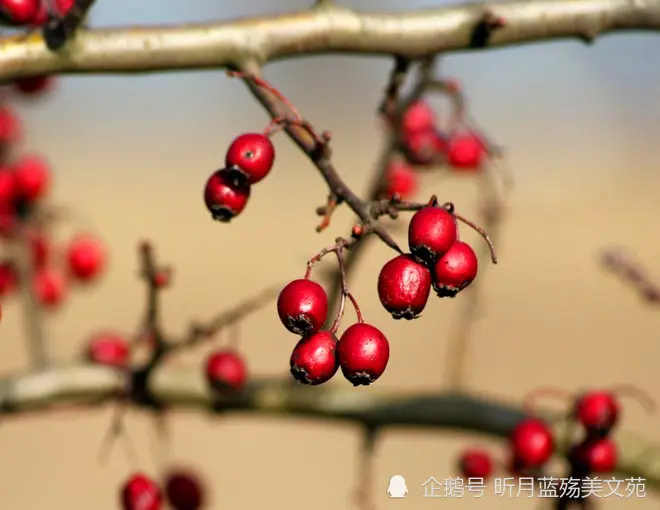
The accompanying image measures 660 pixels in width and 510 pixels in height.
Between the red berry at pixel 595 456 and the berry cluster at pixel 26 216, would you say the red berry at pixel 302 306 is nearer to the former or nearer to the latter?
the red berry at pixel 595 456

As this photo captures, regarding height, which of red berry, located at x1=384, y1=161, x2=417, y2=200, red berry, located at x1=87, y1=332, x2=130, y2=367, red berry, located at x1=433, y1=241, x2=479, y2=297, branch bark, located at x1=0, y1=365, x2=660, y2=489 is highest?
red berry, located at x1=384, y1=161, x2=417, y2=200

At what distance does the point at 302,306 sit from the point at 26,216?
7.26 feet

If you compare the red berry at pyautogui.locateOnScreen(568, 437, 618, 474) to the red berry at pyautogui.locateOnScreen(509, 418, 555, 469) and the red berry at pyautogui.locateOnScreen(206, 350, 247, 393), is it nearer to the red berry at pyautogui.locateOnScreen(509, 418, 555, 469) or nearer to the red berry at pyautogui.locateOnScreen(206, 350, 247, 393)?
the red berry at pyautogui.locateOnScreen(509, 418, 555, 469)

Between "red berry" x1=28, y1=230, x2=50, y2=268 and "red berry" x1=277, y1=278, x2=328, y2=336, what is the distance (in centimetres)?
222

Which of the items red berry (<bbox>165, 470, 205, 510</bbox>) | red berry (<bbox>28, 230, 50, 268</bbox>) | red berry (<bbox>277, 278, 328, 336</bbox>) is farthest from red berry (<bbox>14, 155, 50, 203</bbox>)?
red berry (<bbox>277, 278, 328, 336</bbox>)

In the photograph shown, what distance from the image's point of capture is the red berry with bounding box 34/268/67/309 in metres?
3.54

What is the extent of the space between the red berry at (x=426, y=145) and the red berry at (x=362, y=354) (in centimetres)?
151

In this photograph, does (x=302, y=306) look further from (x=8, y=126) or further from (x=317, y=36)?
(x=8, y=126)

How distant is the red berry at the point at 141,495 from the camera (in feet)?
7.38

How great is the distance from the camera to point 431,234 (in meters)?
1.27

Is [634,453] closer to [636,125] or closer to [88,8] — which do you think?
[88,8]

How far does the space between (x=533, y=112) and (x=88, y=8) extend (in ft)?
94.9

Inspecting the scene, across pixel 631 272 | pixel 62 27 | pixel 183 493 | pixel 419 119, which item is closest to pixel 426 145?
pixel 419 119

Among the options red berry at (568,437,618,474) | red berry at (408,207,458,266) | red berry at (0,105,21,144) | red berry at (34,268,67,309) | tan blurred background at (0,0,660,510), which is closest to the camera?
red berry at (408,207,458,266)
